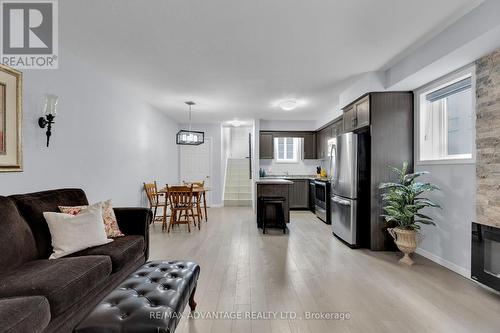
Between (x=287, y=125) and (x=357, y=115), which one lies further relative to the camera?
(x=287, y=125)

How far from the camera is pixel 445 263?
10.3ft

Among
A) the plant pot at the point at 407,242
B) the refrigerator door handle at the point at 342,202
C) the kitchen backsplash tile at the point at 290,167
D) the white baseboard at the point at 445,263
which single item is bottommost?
the white baseboard at the point at 445,263

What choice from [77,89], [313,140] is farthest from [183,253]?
[313,140]

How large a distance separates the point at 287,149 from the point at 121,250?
6.26m

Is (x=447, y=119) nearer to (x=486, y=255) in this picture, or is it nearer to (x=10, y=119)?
(x=486, y=255)

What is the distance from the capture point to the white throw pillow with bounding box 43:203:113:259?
2.13 metres

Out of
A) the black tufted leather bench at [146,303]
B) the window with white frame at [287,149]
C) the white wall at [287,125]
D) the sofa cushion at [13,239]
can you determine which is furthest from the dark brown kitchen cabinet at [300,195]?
the sofa cushion at [13,239]

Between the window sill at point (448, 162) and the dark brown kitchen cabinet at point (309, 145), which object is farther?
the dark brown kitchen cabinet at point (309, 145)

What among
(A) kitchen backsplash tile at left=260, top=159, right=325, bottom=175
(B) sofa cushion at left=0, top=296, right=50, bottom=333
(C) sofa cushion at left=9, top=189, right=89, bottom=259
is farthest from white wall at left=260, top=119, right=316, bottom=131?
(B) sofa cushion at left=0, top=296, right=50, bottom=333

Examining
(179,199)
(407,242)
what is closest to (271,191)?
(179,199)

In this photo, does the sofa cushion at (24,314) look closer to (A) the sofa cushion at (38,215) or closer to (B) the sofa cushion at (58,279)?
(B) the sofa cushion at (58,279)

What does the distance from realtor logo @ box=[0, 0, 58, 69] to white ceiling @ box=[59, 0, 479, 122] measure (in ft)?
0.40

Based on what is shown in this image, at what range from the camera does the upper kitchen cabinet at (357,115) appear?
3805 millimetres

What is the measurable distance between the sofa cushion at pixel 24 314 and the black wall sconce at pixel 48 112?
1.86 meters
